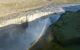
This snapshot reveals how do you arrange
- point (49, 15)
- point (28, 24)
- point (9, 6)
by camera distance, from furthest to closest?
point (9, 6) → point (49, 15) → point (28, 24)

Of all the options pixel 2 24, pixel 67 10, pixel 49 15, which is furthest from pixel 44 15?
pixel 2 24

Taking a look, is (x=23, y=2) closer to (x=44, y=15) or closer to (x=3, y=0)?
(x=3, y=0)

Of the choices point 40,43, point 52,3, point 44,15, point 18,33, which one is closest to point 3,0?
point 52,3

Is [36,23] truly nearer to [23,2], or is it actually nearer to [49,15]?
[49,15]

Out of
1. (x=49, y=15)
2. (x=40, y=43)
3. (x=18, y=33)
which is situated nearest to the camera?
(x=40, y=43)

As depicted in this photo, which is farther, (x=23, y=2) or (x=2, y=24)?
(x=23, y=2)

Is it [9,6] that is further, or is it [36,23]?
[9,6]

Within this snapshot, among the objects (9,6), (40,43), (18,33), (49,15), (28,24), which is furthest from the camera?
(9,6)
